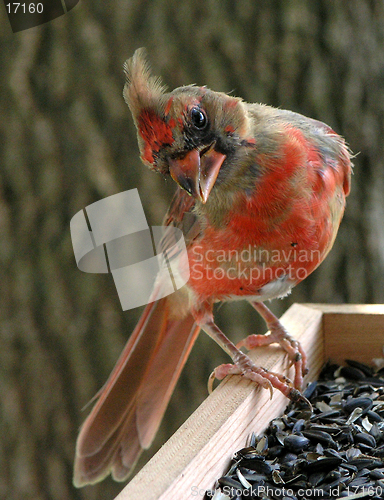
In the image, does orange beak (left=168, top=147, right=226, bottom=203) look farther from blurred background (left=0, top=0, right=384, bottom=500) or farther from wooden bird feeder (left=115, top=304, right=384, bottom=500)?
blurred background (left=0, top=0, right=384, bottom=500)

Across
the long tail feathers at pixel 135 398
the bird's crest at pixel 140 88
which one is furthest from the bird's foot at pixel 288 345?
the bird's crest at pixel 140 88

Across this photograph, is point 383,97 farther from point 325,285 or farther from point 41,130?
point 41,130

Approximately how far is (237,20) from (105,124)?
0.77m

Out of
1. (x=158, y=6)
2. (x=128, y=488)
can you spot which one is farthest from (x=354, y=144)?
(x=128, y=488)

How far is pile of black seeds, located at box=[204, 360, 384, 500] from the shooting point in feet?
4.19

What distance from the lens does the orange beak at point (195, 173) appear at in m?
1.47

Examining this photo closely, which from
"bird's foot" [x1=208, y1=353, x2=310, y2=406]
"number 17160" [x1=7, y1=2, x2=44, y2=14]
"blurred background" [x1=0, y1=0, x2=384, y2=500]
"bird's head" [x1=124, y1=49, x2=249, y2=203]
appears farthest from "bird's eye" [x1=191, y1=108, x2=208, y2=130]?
"number 17160" [x1=7, y1=2, x2=44, y2=14]

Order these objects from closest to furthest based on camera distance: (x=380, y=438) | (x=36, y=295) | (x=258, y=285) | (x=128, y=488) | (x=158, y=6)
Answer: (x=128, y=488) → (x=380, y=438) → (x=258, y=285) → (x=158, y=6) → (x=36, y=295)

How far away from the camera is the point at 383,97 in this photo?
107 inches

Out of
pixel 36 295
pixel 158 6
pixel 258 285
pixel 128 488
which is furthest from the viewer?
pixel 36 295

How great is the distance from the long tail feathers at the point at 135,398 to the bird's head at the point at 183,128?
867mm

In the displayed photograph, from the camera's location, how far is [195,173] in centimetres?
146

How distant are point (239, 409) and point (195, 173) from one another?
633 mm

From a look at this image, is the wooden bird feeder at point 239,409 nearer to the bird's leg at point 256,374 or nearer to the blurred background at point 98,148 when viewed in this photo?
the bird's leg at point 256,374
